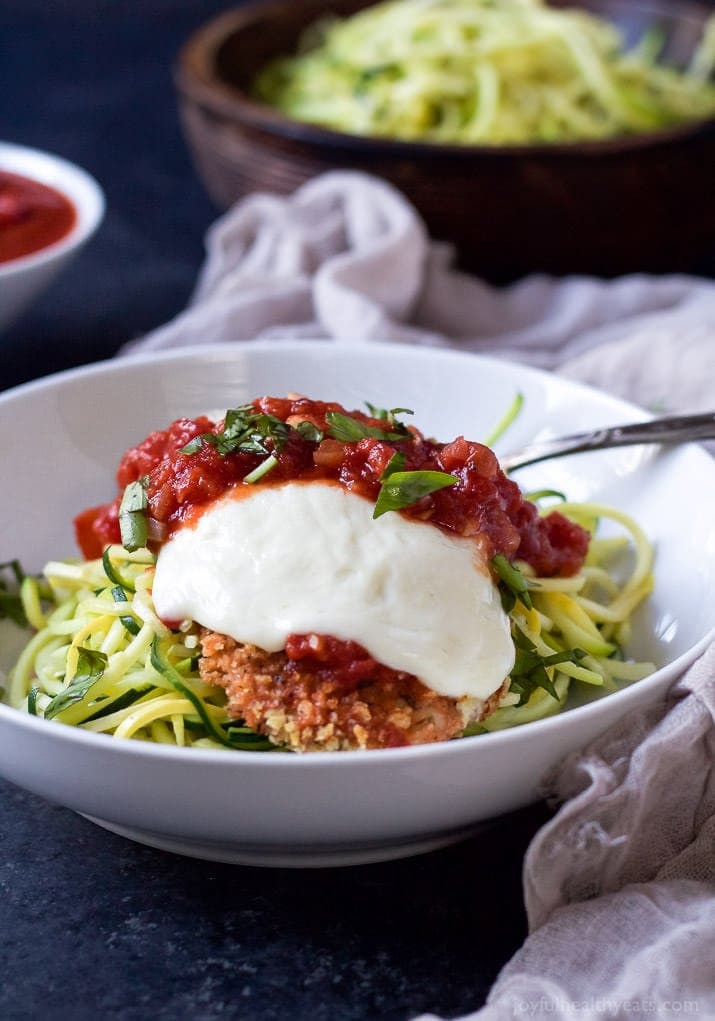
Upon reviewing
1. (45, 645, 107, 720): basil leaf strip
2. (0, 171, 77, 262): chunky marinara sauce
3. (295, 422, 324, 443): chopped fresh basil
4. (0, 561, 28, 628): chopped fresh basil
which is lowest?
(0, 561, 28, 628): chopped fresh basil

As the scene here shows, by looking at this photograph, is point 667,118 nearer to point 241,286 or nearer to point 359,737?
point 241,286

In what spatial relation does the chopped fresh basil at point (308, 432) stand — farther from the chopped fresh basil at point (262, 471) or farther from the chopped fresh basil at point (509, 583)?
the chopped fresh basil at point (509, 583)

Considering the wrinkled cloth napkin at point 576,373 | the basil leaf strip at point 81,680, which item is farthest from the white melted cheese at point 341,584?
the wrinkled cloth napkin at point 576,373

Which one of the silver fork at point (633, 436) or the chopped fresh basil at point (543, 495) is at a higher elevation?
the silver fork at point (633, 436)

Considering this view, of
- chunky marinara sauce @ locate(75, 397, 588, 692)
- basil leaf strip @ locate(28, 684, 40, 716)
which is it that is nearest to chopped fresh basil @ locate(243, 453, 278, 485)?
chunky marinara sauce @ locate(75, 397, 588, 692)

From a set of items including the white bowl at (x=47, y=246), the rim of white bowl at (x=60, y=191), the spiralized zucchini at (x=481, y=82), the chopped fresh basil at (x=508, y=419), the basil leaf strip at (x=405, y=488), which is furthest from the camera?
the spiralized zucchini at (x=481, y=82)

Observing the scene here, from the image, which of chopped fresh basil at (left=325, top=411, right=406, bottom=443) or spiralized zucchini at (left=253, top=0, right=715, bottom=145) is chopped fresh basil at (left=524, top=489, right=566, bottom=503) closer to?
chopped fresh basil at (left=325, top=411, right=406, bottom=443)
